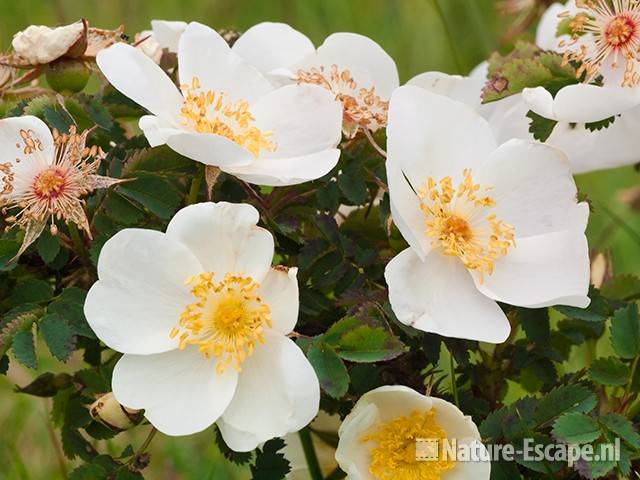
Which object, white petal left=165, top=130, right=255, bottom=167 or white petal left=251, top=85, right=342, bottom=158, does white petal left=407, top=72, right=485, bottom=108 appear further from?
white petal left=165, top=130, right=255, bottom=167

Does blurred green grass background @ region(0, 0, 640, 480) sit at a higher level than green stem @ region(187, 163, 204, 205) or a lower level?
lower

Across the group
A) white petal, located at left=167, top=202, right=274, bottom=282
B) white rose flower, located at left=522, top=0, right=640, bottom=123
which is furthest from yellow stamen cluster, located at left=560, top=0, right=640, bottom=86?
white petal, located at left=167, top=202, right=274, bottom=282

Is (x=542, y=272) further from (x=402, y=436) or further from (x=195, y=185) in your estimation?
(x=195, y=185)

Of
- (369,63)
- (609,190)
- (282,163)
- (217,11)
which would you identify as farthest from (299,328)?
(217,11)

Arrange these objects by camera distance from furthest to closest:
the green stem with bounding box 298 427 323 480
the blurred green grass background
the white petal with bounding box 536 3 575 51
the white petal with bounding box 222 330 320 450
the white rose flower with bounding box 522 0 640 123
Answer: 1. the blurred green grass background
2. the white petal with bounding box 536 3 575 51
3. the green stem with bounding box 298 427 323 480
4. the white rose flower with bounding box 522 0 640 123
5. the white petal with bounding box 222 330 320 450

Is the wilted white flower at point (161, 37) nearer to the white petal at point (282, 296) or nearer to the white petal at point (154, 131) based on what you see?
the white petal at point (154, 131)

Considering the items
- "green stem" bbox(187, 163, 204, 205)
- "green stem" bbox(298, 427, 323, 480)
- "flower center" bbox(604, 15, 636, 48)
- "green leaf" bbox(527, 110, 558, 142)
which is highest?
"flower center" bbox(604, 15, 636, 48)
